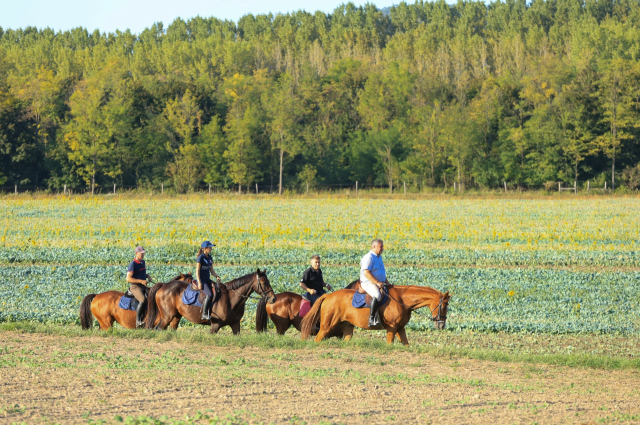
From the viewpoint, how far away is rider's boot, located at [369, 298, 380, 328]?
14585mm

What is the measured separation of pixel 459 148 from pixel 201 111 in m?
33.0

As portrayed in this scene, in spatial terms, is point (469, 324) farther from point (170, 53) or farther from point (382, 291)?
point (170, 53)

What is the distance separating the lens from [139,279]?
53.4 ft

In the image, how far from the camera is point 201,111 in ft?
319

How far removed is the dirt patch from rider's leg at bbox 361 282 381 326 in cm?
74

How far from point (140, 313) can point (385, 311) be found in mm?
5629

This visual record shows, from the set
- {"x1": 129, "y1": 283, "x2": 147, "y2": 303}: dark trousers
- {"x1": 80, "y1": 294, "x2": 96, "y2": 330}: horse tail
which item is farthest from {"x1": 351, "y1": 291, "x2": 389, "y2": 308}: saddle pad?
{"x1": 80, "y1": 294, "x2": 96, "y2": 330}: horse tail

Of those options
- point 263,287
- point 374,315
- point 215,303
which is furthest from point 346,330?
point 215,303

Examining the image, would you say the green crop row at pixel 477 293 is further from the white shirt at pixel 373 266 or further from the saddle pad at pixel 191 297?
the saddle pad at pixel 191 297

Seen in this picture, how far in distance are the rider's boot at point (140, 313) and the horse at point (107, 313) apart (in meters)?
0.13

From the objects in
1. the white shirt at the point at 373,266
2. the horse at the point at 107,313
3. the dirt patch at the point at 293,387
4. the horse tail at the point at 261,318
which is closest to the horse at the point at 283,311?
the horse tail at the point at 261,318

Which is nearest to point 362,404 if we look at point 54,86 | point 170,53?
point 54,86

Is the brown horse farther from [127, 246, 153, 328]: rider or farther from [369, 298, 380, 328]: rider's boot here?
[127, 246, 153, 328]: rider

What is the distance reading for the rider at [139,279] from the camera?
53.1 ft
